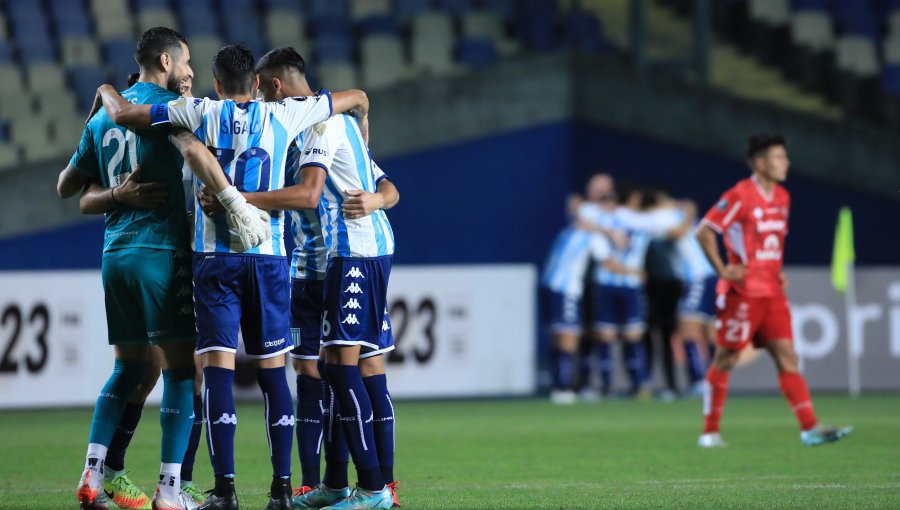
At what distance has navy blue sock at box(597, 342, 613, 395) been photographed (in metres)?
14.4

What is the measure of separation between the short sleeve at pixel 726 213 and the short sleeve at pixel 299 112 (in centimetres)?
413

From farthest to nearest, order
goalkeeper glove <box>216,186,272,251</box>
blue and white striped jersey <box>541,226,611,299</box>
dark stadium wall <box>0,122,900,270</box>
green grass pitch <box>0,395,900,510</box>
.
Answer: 1. dark stadium wall <box>0,122,900,270</box>
2. blue and white striped jersey <box>541,226,611,299</box>
3. green grass pitch <box>0,395,900,510</box>
4. goalkeeper glove <box>216,186,272,251</box>

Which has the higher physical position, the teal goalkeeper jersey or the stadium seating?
the stadium seating

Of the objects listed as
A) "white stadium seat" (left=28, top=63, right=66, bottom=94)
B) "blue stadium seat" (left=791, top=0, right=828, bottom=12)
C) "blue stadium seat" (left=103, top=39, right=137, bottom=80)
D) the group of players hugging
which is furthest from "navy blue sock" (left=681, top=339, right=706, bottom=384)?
"white stadium seat" (left=28, top=63, right=66, bottom=94)

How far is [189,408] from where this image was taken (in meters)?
5.76

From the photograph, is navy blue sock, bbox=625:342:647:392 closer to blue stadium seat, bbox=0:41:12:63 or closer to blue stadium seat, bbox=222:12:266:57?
blue stadium seat, bbox=222:12:266:57

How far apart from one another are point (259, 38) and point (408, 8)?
1.98 m

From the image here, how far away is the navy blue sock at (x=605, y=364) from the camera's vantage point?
47.3 ft

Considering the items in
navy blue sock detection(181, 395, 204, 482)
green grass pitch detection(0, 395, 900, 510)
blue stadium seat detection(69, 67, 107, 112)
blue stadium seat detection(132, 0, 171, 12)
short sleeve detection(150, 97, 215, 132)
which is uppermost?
blue stadium seat detection(132, 0, 171, 12)

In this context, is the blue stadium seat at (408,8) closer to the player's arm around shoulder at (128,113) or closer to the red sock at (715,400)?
the red sock at (715,400)

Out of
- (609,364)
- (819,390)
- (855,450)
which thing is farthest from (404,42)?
(855,450)

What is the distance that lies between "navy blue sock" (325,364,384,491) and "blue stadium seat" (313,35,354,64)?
11454mm

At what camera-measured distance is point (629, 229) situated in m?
14.5

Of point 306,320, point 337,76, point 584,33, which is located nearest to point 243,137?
point 306,320
